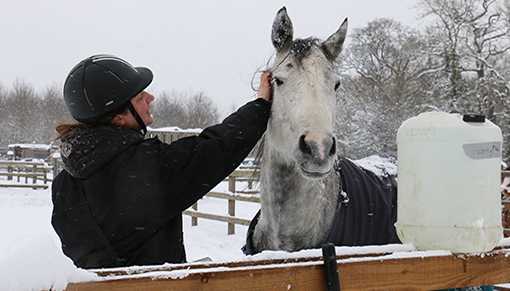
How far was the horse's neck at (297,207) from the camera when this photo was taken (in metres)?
2.46

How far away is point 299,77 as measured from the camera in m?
2.35

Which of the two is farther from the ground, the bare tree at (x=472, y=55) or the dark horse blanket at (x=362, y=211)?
the bare tree at (x=472, y=55)

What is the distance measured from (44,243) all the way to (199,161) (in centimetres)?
75

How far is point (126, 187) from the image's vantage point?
147 centimetres

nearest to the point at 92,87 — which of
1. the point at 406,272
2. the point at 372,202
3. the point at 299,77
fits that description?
the point at 299,77

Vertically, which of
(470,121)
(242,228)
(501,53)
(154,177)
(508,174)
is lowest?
(242,228)

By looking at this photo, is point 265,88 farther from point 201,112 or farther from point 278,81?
point 201,112

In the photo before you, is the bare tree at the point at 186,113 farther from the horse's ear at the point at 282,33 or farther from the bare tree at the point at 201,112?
the horse's ear at the point at 282,33

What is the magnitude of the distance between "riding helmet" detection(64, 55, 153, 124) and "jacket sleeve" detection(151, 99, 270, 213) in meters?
0.36

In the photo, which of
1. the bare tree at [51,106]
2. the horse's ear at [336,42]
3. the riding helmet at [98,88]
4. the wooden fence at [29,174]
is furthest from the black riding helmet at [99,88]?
the bare tree at [51,106]

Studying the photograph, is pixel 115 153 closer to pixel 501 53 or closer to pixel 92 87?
pixel 92 87

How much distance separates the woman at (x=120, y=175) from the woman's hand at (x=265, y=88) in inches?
25.4

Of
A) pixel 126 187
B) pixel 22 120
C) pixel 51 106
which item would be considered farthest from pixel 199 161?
pixel 51 106

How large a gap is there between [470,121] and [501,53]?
2304 centimetres
